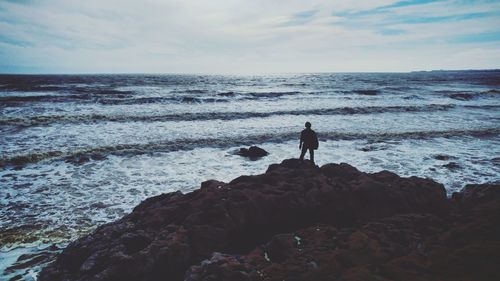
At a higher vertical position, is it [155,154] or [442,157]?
[442,157]

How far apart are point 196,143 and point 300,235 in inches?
519

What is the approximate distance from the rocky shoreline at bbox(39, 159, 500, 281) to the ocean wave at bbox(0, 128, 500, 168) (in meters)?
9.08

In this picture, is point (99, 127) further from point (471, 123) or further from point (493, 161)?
point (471, 123)

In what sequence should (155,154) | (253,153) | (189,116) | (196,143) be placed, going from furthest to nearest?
(189,116) < (196,143) < (155,154) < (253,153)

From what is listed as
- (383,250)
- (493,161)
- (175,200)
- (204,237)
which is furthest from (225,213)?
(493,161)

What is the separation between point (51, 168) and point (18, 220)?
17.0 feet

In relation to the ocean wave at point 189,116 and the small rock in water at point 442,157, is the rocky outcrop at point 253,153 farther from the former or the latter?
the ocean wave at point 189,116

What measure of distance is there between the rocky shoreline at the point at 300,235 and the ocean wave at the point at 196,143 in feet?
29.8

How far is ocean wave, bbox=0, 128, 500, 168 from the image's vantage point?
1467 centimetres

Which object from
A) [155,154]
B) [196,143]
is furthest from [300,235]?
[196,143]

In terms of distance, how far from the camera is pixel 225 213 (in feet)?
21.0

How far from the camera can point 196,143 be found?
1805cm

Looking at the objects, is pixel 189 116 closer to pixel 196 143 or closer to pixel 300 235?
pixel 196 143

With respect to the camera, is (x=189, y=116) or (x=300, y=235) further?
(x=189, y=116)
